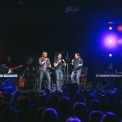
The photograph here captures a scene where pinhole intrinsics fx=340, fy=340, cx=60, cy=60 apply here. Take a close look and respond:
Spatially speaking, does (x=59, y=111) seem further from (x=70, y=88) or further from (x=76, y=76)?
(x=76, y=76)

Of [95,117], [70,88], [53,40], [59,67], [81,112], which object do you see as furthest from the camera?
[53,40]

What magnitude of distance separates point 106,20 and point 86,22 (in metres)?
1.37

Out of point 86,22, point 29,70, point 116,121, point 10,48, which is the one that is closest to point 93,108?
point 116,121

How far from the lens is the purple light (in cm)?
2131

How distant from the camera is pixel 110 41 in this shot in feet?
70.1

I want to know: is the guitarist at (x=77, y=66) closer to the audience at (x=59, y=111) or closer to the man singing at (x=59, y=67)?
the man singing at (x=59, y=67)

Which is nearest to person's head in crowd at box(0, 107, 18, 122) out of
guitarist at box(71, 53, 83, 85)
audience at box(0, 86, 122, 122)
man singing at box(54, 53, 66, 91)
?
audience at box(0, 86, 122, 122)

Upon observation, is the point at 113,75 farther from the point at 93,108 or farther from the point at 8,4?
the point at 93,108

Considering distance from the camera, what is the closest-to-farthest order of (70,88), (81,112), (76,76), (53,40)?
(81,112)
(70,88)
(76,76)
(53,40)

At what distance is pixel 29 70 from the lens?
19.7m

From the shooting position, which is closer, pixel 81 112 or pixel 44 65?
pixel 81 112

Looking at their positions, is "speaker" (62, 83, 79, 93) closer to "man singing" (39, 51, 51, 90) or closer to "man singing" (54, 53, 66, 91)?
"man singing" (39, 51, 51, 90)

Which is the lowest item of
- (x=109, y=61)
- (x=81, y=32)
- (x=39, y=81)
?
(x=39, y=81)

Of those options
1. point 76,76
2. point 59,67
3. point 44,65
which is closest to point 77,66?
point 76,76
